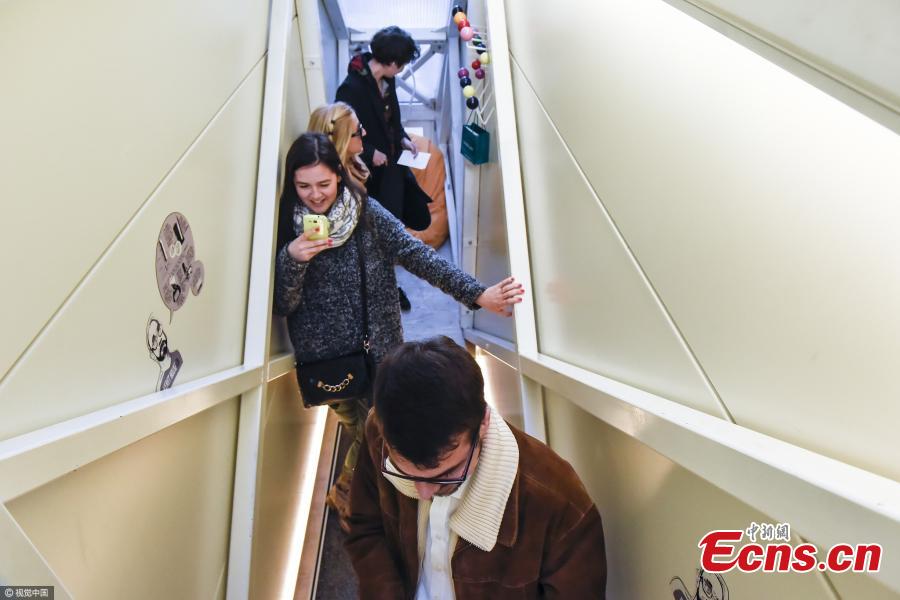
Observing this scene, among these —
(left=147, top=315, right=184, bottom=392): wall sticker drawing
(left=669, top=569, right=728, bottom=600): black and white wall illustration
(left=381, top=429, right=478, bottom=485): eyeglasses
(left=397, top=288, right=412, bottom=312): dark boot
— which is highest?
(left=397, top=288, right=412, bottom=312): dark boot

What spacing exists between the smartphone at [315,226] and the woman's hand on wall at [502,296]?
1.88 feet

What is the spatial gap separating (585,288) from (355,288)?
86cm

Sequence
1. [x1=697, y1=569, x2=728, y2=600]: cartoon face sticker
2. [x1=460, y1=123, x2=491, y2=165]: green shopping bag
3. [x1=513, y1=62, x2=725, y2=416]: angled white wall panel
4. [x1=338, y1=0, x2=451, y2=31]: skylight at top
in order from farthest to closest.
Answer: [x1=338, y1=0, x2=451, y2=31]: skylight at top, [x1=460, y1=123, x2=491, y2=165]: green shopping bag, [x1=513, y1=62, x2=725, y2=416]: angled white wall panel, [x1=697, y1=569, x2=728, y2=600]: cartoon face sticker

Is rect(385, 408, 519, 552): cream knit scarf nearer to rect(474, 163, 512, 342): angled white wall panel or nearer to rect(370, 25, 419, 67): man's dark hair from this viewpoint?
rect(474, 163, 512, 342): angled white wall panel

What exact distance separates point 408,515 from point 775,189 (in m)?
1.02

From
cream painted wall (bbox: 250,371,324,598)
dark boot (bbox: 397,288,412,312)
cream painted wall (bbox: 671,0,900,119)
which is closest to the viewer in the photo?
cream painted wall (bbox: 671,0,900,119)

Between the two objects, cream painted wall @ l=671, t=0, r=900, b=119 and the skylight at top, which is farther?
the skylight at top

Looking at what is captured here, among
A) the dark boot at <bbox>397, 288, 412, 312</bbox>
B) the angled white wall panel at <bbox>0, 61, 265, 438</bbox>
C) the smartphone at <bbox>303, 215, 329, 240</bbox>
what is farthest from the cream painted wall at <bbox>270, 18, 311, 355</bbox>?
the dark boot at <bbox>397, 288, 412, 312</bbox>

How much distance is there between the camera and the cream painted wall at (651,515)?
3.13 ft

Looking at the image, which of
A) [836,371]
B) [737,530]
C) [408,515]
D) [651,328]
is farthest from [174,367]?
[836,371]

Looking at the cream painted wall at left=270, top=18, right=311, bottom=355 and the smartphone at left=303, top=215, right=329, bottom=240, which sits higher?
the cream painted wall at left=270, top=18, right=311, bottom=355

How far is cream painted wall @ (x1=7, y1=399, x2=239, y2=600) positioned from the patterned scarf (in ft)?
2.06

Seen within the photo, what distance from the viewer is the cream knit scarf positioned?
1.28m

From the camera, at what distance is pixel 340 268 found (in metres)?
2.21
